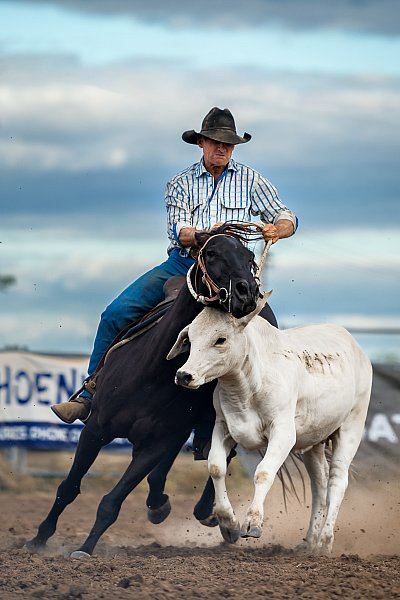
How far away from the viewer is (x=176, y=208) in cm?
779

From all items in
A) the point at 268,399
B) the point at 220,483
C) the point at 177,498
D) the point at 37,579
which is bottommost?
the point at 177,498

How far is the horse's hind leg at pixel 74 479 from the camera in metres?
8.21

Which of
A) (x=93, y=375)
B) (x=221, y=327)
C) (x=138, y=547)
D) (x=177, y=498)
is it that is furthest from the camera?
(x=177, y=498)

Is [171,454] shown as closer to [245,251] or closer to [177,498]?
[245,251]

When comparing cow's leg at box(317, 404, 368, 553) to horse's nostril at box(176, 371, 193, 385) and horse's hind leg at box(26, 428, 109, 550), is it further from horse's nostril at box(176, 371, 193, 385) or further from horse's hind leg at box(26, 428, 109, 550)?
horse's nostril at box(176, 371, 193, 385)

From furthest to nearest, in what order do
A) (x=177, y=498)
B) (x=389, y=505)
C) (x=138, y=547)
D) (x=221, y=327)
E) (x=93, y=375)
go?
(x=177, y=498) < (x=389, y=505) < (x=138, y=547) < (x=93, y=375) < (x=221, y=327)

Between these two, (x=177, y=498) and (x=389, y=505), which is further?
(x=177, y=498)

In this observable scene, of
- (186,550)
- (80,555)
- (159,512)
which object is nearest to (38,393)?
(159,512)

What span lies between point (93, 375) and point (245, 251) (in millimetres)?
1984

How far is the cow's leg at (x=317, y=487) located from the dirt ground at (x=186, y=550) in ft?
0.60

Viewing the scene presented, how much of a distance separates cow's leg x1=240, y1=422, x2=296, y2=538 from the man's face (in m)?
1.68

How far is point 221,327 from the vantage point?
6.68 m

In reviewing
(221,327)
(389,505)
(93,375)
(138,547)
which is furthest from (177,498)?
(221,327)

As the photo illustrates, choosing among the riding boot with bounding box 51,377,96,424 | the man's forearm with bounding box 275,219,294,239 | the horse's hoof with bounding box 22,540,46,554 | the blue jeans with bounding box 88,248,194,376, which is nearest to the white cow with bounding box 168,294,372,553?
the man's forearm with bounding box 275,219,294,239
